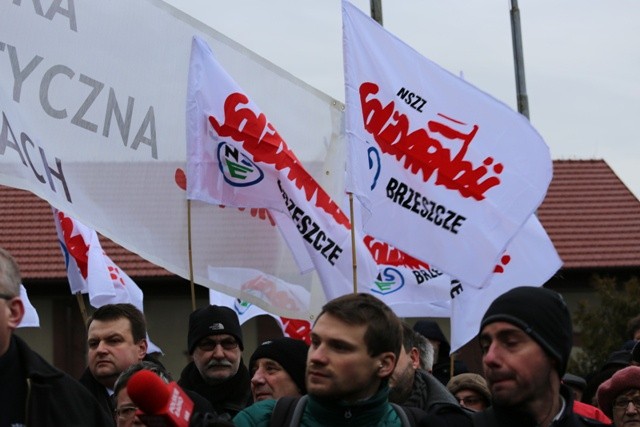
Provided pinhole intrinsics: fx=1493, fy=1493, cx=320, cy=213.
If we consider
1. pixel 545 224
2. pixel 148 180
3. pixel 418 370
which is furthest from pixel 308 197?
pixel 545 224

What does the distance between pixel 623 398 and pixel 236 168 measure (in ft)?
10.2

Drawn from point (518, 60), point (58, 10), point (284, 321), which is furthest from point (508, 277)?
point (518, 60)

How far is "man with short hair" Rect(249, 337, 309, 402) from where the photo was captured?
673 centimetres

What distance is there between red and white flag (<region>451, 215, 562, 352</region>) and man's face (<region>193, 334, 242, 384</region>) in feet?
7.19

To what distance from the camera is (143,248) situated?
9.05 m

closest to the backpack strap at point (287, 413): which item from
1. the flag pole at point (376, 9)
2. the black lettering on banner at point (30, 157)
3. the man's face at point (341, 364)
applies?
the man's face at point (341, 364)

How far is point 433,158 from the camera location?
9.54 metres

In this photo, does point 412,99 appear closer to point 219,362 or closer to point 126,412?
point 219,362

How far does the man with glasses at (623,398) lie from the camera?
23.9 feet

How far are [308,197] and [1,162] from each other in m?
2.10

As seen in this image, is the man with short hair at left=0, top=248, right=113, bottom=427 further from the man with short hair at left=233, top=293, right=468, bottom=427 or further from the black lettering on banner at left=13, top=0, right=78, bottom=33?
the black lettering on banner at left=13, top=0, right=78, bottom=33

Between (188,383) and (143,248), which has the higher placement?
(143,248)

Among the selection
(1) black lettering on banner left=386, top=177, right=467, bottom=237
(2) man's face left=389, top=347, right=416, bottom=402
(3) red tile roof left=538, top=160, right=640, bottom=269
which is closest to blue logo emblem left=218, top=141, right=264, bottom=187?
(1) black lettering on banner left=386, top=177, right=467, bottom=237

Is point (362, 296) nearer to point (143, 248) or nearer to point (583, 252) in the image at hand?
point (143, 248)
